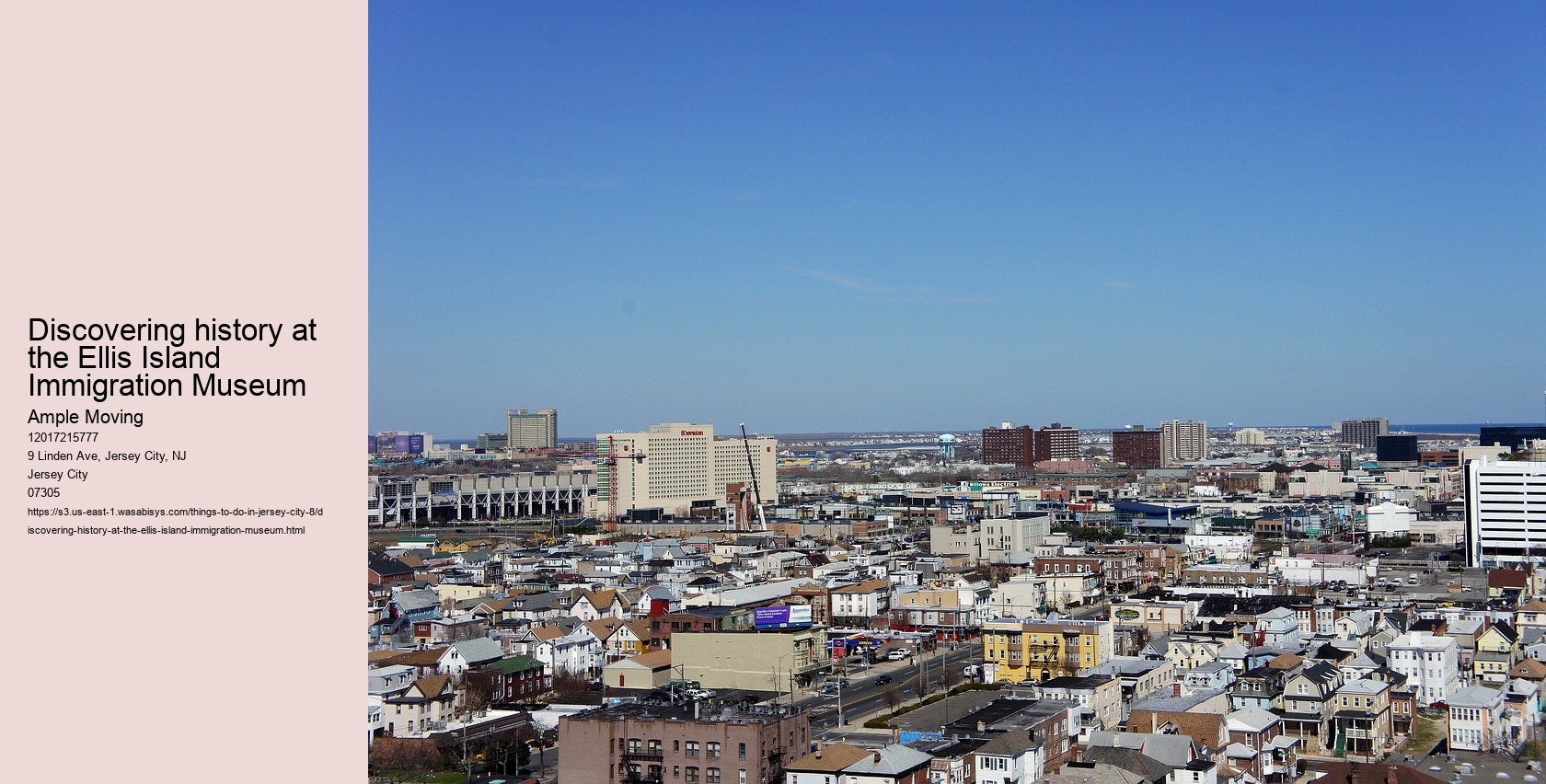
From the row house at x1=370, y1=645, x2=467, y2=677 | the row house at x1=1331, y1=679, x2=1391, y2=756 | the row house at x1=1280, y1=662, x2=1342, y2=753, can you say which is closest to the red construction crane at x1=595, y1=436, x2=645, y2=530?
the row house at x1=370, y1=645, x2=467, y2=677

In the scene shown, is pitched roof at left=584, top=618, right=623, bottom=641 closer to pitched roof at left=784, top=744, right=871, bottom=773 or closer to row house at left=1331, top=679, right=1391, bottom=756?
pitched roof at left=784, top=744, right=871, bottom=773

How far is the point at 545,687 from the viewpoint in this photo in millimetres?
11047

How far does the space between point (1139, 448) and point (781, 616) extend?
4018cm

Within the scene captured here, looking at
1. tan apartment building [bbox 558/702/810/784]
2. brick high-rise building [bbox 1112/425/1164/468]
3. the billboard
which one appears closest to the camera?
tan apartment building [bbox 558/702/810/784]

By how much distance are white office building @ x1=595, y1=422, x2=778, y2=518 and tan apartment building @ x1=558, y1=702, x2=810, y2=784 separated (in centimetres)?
2264

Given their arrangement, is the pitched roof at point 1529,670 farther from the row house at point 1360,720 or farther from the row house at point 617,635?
the row house at point 617,635

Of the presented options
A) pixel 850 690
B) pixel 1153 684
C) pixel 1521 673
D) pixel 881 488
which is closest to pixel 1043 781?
pixel 1153 684

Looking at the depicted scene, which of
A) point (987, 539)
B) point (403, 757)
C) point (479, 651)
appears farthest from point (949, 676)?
point (987, 539)

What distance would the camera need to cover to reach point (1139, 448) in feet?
170

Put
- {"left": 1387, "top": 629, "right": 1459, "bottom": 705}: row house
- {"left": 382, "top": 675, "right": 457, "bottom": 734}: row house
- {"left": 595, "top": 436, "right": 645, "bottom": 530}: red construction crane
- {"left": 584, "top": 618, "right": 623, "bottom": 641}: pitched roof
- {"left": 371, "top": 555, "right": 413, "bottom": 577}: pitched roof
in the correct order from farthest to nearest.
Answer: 1. {"left": 595, "top": 436, "right": 645, "bottom": 530}: red construction crane
2. {"left": 371, "top": 555, "right": 413, "bottom": 577}: pitched roof
3. {"left": 584, "top": 618, "right": 623, "bottom": 641}: pitched roof
4. {"left": 1387, "top": 629, "right": 1459, "bottom": 705}: row house
5. {"left": 382, "top": 675, "right": 457, "bottom": 734}: row house

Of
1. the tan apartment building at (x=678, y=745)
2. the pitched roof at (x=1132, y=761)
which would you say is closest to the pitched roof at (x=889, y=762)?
the tan apartment building at (x=678, y=745)

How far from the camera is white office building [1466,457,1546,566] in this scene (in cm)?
1844

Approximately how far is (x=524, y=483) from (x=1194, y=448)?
32264 mm

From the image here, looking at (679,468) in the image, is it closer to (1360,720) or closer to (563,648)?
(563,648)
